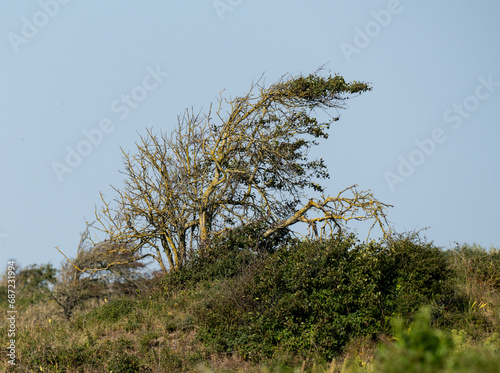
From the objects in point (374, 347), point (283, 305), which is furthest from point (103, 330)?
point (374, 347)

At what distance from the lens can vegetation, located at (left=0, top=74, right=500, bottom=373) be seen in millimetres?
11391

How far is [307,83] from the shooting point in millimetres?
18672

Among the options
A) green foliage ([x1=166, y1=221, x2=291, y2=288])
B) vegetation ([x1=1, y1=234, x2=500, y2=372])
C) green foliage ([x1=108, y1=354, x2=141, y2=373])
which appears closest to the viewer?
green foliage ([x1=108, y1=354, x2=141, y2=373])

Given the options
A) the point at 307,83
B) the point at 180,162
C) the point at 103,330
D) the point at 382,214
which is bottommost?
the point at 103,330

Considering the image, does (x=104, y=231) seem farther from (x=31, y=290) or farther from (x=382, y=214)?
(x=31, y=290)

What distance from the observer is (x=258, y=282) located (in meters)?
A: 12.8

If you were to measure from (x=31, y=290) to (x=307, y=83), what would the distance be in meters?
20.7

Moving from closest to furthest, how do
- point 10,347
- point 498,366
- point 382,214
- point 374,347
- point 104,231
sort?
point 498,366
point 374,347
point 10,347
point 382,214
point 104,231

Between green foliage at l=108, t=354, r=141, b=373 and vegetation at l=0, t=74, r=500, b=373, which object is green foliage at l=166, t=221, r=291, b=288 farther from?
green foliage at l=108, t=354, r=141, b=373

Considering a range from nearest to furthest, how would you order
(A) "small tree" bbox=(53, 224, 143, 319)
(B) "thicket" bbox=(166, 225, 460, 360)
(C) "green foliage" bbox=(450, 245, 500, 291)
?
(B) "thicket" bbox=(166, 225, 460, 360)
(C) "green foliage" bbox=(450, 245, 500, 291)
(A) "small tree" bbox=(53, 224, 143, 319)

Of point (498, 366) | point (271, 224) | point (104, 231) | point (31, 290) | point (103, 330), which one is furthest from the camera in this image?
point (31, 290)

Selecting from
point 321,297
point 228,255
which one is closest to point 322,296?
point 321,297

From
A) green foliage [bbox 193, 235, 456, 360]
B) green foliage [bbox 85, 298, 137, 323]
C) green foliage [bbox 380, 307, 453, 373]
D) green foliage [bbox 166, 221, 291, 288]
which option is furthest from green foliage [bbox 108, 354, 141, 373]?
green foliage [bbox 380, 307, 453, 373]

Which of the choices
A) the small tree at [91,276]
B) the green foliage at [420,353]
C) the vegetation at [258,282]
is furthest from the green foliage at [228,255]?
the green foliage at [420,353]
